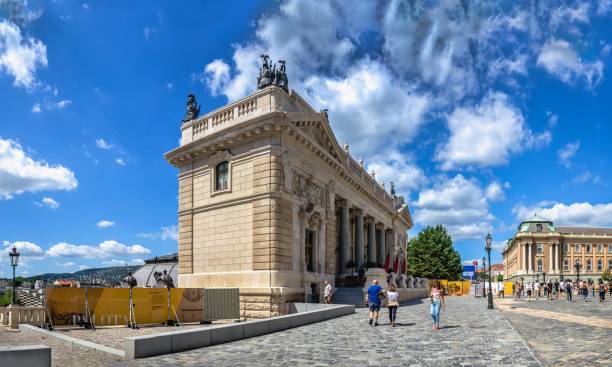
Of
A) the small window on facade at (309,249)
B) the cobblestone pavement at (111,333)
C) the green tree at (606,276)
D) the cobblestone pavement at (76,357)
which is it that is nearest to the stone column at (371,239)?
the small window on facade at (309,249)

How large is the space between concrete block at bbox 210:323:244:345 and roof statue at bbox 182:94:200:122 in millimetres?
19043

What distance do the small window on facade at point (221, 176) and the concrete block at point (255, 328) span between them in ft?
43.1

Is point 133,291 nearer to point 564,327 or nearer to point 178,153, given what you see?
point 178,153

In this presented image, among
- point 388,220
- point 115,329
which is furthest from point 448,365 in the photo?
point 388,220

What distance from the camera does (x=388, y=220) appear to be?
54.0 meters

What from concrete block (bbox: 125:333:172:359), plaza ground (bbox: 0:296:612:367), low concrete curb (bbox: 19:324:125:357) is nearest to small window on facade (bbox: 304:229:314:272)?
plaza ground (bbox: 0:296:612:367)

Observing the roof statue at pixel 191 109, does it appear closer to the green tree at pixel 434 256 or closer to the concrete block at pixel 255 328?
the concrete block at pixel 255 328

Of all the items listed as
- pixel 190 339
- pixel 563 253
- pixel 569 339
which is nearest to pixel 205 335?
pixel 190 339

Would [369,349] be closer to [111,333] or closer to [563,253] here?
[111,333]

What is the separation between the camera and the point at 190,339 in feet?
44.6

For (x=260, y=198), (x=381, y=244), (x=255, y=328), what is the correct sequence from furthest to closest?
(x=381, y=244)
(x=260, y=198)
(x=255, y=328)

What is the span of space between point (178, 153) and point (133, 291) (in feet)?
41.1

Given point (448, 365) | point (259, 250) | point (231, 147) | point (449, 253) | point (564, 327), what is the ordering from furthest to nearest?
point (449, 253), point (231, 147), point (259, 250), point (564, 327), point (448, 365)

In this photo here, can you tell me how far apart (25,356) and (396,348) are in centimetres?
990
